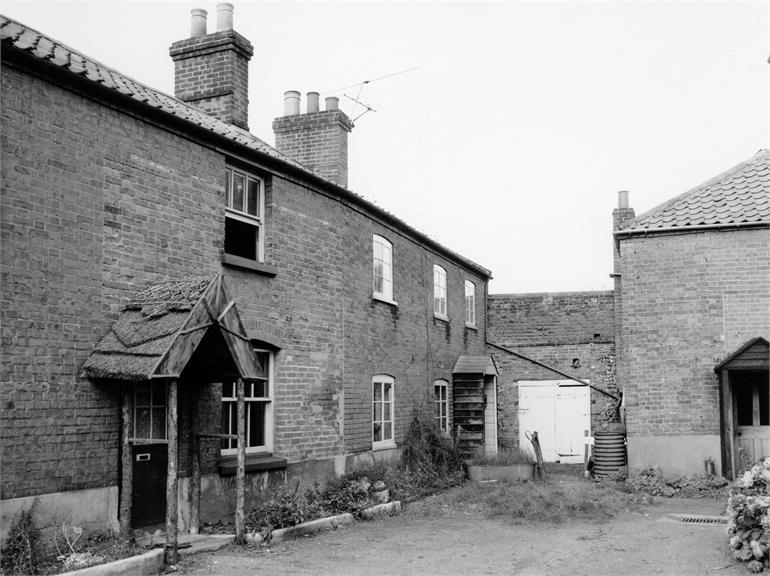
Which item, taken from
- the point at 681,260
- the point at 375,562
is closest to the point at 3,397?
the point at 375,562

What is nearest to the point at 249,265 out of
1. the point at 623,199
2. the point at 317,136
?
the point at 317,136

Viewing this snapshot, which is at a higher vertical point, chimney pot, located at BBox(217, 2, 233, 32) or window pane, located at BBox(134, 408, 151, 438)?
chimney pot, located at BBox(217, 2, 233, 32)

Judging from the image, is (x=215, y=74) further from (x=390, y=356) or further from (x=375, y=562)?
(x=375, y=562)

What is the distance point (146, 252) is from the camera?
10.0 meters

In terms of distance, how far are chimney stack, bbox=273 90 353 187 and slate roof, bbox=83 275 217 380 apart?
8260 mm

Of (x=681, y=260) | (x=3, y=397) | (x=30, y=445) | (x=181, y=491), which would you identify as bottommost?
(x=181, y=491)

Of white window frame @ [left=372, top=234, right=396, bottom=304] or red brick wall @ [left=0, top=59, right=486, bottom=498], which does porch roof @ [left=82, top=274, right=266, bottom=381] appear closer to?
red brick wall @ [left=0, top=59, right=486, bottom=498]

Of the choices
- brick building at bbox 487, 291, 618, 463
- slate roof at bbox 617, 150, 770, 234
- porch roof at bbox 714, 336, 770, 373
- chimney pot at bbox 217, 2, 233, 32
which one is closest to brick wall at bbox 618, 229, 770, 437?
slate roof at bbox 617, 150, 770, 234

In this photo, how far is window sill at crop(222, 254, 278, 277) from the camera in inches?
451

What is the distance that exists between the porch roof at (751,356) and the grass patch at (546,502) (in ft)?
10.0

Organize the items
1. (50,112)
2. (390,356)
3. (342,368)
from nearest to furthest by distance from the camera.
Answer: (50,112)
(342,368)
(390,356)

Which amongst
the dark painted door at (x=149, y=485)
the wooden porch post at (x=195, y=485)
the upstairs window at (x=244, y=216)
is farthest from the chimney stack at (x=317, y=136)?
the dark painted door at (x=149, y=485)

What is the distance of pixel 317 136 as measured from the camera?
17.5m

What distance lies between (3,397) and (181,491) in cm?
310
